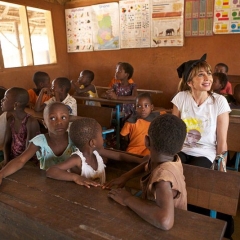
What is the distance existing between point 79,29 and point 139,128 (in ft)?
13.4

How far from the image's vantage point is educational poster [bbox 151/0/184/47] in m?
4.50

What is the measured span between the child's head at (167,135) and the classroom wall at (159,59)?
3.69 m

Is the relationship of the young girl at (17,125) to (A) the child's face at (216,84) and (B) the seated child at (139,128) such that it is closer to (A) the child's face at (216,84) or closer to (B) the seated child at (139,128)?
(B) the seated child at (139,128)

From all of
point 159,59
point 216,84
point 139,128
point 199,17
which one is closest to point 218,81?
point 216,84

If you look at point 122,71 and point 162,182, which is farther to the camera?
point 122,71

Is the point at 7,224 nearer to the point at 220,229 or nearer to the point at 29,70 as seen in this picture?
the point at 220,229

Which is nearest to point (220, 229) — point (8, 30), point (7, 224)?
point (7, 224)

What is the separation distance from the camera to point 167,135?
110cm

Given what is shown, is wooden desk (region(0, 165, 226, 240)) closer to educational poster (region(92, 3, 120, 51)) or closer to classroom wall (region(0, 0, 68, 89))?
classroom wall (region(0, 0, 68, 89))

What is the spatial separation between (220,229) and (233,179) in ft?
1.43

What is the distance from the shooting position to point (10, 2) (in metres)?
4.57

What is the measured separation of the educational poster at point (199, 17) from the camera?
14.0ft

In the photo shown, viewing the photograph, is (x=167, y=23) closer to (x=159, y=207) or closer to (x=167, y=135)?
(x=167, y=135)

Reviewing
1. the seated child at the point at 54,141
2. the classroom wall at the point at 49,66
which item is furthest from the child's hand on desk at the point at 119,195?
the classroom wall at the point at 49,66
